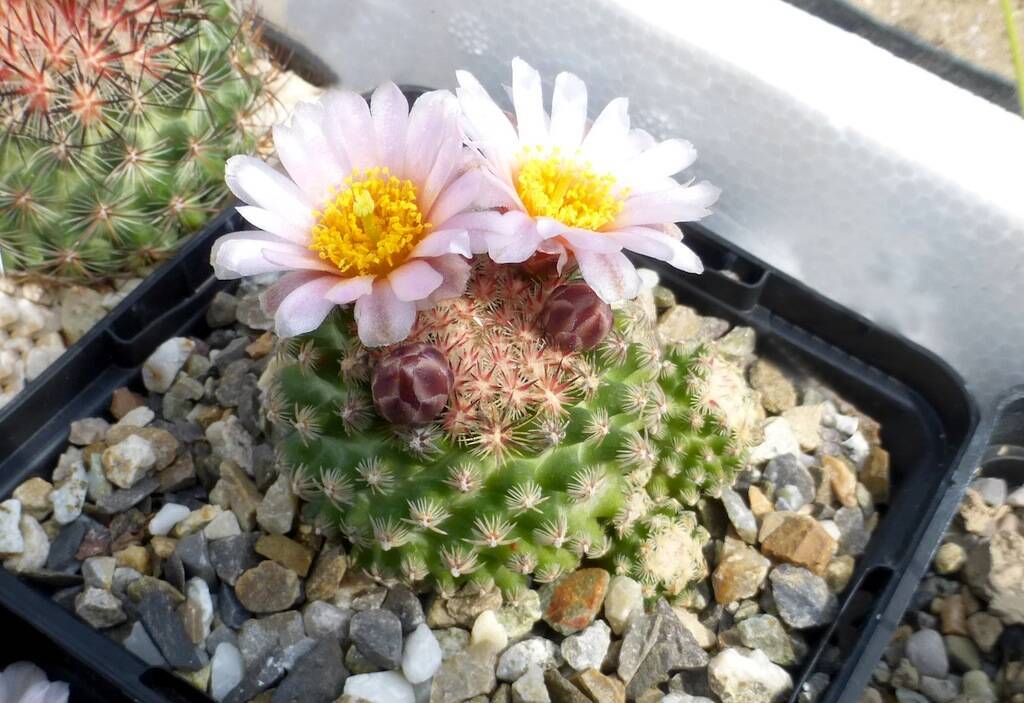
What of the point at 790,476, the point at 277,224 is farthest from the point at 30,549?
the point at 790,476

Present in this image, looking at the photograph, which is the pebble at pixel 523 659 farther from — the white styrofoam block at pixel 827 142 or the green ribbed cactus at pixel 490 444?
the white styrofoam block at pixel 827 142

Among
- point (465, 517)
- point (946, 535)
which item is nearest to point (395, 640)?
point (465, 517)

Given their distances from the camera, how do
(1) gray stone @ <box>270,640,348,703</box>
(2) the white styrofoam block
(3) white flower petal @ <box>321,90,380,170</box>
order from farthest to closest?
1. (2) the white styrofoam block
2. (1) gray stone @ <box>270,640,348,703</box>
3. (3) white flower petal @ <box>321,90,380,170</box>

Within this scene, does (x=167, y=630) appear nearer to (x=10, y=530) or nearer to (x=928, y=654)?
(x=10, y=530)

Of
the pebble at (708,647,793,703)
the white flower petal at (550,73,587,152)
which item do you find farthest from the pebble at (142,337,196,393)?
the pebble at (708,647,793,703)

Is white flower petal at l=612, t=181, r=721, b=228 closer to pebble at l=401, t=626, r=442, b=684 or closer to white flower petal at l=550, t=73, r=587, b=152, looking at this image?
white flower petal at l=550, t=73, r=587, b=152

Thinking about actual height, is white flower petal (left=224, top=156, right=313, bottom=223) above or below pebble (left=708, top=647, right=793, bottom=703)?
above
